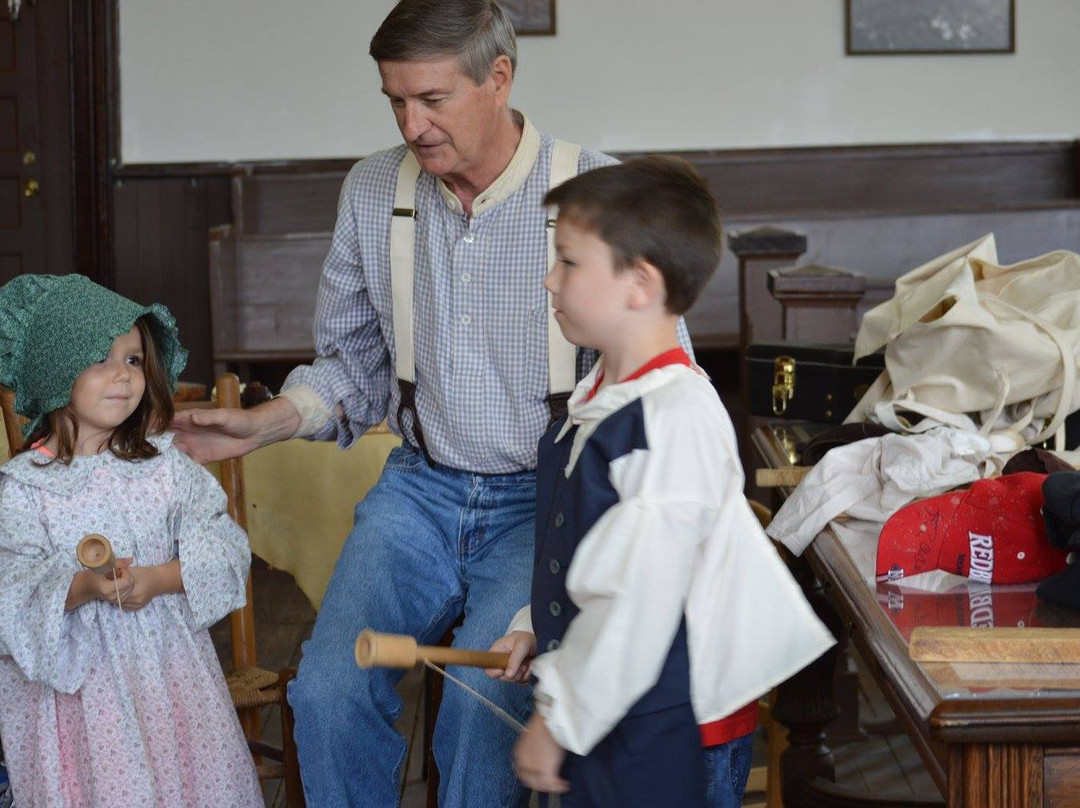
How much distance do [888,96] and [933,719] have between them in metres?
6.14

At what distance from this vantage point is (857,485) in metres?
2.09

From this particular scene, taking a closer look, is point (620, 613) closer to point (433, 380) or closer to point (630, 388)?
point (630, 388)

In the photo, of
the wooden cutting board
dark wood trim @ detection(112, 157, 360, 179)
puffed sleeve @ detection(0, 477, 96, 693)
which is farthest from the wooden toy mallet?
dark wood trim @ detection(112, 157, 360, 179)

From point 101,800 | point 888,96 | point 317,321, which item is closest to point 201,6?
point 888,96

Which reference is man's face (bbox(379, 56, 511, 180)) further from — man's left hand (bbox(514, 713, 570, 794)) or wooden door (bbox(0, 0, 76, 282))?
wooden door (bbox(0, 0, 76, 282))

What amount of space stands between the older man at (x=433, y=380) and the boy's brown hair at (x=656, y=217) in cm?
65

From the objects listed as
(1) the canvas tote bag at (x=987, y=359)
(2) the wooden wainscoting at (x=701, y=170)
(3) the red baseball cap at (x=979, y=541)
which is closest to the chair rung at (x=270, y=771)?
(1) the canvas tote bag at (x=987, y=359)

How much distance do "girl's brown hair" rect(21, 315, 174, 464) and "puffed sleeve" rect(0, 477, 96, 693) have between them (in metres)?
0.11

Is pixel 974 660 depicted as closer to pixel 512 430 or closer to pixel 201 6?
pixel 512 430

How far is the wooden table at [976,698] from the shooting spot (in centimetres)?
131

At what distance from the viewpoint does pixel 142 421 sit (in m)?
2.28

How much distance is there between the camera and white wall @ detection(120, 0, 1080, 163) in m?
6.84

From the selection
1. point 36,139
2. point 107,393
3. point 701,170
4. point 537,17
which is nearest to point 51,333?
point 107,393

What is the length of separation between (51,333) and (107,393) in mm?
128
